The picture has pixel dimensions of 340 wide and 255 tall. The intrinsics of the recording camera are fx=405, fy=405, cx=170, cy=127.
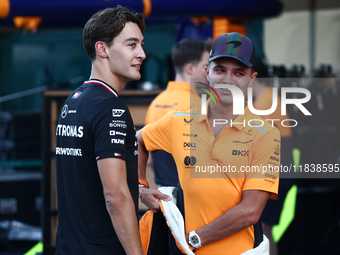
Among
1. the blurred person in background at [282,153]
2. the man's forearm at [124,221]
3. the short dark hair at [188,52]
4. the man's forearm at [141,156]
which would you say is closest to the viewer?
the man's forearm at [124,221]

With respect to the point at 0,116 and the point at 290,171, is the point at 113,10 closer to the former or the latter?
the point at 290,171

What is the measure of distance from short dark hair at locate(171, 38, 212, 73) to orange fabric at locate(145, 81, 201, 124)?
0.55 ft

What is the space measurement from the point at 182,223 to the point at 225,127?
0.40m

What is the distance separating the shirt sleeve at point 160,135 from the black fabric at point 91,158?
309 millimetres

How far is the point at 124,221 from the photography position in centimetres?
131

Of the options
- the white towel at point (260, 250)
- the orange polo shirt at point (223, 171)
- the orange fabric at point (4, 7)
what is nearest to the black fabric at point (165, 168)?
the orange polo shirt at point (223, 171)

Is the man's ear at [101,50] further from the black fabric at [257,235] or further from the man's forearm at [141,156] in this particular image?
the black fabric at [257,235]

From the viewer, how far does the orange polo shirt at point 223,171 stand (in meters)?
1.44

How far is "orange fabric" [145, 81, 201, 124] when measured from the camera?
251cm

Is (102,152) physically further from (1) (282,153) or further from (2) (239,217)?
(1) (282,153)

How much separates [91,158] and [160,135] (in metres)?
0.44

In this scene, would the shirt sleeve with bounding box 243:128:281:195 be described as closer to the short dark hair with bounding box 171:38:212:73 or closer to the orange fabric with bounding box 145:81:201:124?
the orange fabric with bounding box 145:81:201:124

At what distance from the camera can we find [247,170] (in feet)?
4.79

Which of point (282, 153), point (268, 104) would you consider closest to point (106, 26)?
Result: point (282, 153)
